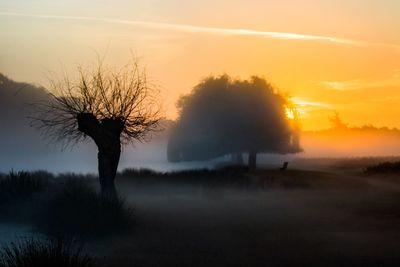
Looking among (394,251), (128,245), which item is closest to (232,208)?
(128,245)

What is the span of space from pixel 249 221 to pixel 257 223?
0.64 metres

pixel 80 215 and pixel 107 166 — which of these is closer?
pixel 80 215

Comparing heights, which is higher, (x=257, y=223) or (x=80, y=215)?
(x=80, y=215)

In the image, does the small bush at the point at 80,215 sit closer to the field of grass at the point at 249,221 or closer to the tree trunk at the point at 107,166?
the field of grass at the point at 249,221

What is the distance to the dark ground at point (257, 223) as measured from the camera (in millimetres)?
19842

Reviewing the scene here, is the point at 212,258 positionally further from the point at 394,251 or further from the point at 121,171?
the point at 121,171

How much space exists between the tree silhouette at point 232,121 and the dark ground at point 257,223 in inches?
869

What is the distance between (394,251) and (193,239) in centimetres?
665

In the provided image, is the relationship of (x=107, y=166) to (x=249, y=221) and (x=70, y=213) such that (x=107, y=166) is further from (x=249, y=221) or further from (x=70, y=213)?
(x=249, y=221)

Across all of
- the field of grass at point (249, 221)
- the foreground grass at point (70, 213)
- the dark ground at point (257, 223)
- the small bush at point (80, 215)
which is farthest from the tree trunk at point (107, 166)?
the small bush at point (80, 215)

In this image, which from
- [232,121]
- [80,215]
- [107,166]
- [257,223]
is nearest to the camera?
[80,215]

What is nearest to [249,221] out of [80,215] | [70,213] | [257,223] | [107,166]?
[257,223]

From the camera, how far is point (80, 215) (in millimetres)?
25859

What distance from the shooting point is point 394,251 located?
Result: 66.9ft
